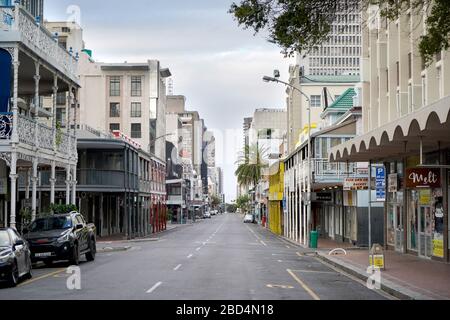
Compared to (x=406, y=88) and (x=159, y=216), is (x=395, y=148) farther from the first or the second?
(x=159, y=216)

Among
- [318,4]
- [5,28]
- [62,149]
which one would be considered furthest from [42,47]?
[318,4]

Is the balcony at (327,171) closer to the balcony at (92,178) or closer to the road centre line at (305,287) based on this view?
the balcony at (92,178)

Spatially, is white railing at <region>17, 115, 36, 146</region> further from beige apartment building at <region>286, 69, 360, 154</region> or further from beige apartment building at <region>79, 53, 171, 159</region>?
beige apartment building at <region>79, 53, 171, 159</region>

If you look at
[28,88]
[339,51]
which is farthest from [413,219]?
[339,51]

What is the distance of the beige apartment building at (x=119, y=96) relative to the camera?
290 feet

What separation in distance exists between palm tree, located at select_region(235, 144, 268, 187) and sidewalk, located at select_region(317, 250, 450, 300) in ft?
243

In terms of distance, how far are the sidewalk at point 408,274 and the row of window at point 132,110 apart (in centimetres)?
6261

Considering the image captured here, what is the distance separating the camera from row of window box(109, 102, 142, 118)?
89.1 m

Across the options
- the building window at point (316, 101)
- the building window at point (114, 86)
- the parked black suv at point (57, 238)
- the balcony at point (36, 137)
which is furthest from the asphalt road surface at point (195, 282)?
the building window at point (114, 86)

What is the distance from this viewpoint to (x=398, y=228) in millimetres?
31219

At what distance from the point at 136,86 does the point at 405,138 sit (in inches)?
2765

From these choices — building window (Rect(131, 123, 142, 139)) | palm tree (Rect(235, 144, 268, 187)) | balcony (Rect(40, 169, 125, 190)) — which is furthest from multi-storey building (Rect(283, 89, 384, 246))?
palm tree (Rect(235, 144, 268, 187))

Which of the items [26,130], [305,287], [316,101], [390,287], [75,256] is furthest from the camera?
[316,101]

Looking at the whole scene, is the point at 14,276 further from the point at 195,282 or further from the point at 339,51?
the point at 339,51
